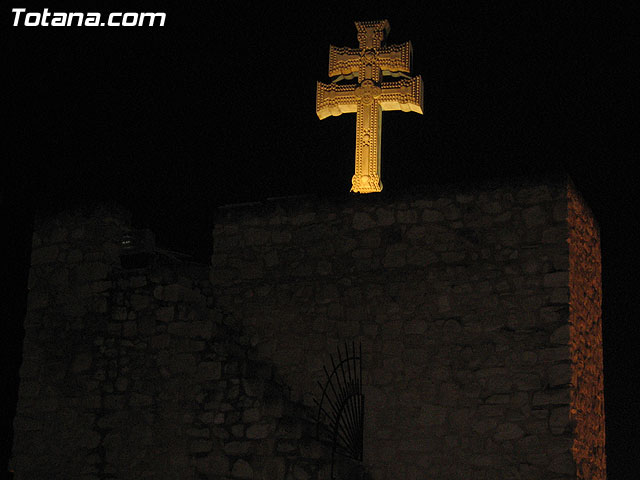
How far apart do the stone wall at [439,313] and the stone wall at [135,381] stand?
570mm

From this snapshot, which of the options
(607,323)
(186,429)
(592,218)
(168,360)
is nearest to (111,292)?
(168,360)

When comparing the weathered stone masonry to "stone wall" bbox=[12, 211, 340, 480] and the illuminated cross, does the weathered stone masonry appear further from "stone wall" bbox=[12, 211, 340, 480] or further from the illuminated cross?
the illuminated cross

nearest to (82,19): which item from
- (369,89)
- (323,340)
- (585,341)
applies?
(369,89)

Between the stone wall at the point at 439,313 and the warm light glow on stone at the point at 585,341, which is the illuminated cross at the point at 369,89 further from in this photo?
the warm light glow on stone at the point at 585,341

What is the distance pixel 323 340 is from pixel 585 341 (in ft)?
8.01

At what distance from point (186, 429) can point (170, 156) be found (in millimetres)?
4552

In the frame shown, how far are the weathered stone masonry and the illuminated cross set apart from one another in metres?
0.82

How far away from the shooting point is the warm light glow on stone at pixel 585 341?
30.2 feet

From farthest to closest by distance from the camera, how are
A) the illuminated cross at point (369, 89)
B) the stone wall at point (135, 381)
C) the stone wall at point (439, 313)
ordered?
the illuminated cross at point (369, 89), the stone wall at point (135, 381), the stone wall at point (439, 313)

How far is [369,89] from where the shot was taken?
10953mm

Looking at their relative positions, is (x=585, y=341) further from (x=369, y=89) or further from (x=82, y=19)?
(x=82, y=19)

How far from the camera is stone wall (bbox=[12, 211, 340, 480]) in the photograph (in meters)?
9.32

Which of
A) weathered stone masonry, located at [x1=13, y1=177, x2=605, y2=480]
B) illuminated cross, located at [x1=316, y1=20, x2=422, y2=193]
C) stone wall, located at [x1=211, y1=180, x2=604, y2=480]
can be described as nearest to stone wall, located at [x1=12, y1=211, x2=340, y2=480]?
weathered stone masonry, located at [x1=13, y1=177, x2=605, y2=480]

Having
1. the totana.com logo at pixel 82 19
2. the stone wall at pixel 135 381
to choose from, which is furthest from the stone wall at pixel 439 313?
the totana.com logo at pixel 82 19
